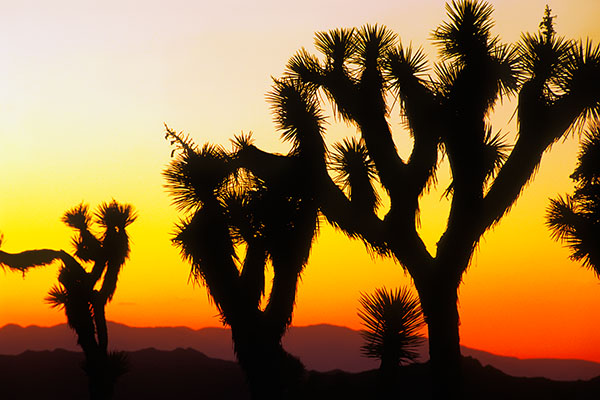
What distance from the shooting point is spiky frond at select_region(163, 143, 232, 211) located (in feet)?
32.3

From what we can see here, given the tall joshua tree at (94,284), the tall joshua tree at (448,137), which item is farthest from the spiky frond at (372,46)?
the tall joshua tree at (94,284)

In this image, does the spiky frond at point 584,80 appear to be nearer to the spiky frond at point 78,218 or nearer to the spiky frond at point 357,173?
the spiky frond at point 357,173

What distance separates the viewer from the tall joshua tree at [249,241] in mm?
9453

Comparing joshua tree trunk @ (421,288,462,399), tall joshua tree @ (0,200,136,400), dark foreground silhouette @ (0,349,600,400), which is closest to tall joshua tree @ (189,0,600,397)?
joshua tree trunk @ (421,288,462,399)

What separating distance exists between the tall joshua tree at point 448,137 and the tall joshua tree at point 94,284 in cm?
721

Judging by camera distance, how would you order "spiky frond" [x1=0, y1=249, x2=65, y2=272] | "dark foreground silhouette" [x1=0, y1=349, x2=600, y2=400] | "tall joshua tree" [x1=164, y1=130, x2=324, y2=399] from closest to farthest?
"tall joshua tree" [x1=164, y1=130, x2=324, y2=399] < "spiky frond" [x1=0, y1=249, x2=65, y2=272] < "dark foreground silhouette" [x1=0, y1=349, x2=600, y2=400]

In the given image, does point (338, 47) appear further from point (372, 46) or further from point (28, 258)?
point (28, 258)

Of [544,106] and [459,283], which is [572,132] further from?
[459,283]

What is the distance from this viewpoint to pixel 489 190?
10.7m

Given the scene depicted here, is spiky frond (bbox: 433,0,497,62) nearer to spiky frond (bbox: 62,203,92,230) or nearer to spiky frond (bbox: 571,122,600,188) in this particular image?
spiky frond (bbox: 571,122,600,188)

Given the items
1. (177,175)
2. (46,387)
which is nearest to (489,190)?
(177,175)

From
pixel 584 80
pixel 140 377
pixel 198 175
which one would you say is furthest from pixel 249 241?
pixel 140 377

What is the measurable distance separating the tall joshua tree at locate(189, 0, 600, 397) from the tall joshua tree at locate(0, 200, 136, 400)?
284 inches

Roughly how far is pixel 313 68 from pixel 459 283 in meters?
4.36
